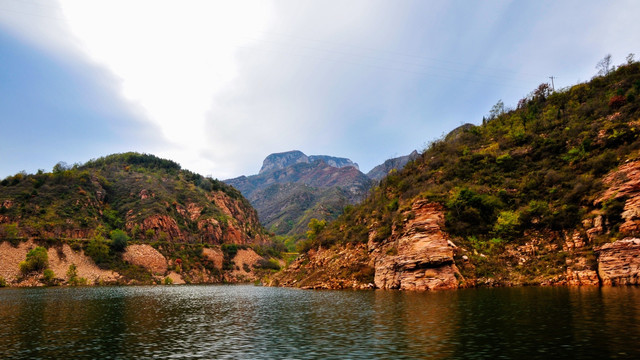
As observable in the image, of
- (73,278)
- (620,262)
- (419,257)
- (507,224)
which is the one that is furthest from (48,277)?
(620,262)

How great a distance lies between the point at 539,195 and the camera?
5344cm

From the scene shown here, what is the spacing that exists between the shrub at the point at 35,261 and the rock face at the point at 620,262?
131302mm

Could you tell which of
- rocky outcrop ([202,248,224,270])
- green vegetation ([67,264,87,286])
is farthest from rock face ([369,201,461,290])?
rocky outcrop ([202,248,224,270])

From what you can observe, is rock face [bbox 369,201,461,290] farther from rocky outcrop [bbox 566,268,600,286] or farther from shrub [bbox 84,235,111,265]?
shrub [bbox 84,235,111,265]

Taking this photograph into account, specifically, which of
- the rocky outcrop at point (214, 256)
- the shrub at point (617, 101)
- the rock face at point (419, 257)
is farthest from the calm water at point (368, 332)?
the rocky outcrop at point (214, 256)

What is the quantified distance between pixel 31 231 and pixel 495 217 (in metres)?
140

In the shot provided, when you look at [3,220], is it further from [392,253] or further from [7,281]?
[392,253]

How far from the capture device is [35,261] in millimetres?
98875

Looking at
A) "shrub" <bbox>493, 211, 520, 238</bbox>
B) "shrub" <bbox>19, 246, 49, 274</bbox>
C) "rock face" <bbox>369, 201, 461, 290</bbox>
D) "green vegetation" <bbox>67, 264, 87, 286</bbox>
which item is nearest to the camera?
Result: "rock face" <bbox>369, 201, 461, 290</bbox>

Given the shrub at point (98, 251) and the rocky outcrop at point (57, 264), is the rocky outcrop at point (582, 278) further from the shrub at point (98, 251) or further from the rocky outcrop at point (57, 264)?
the shrub at point (98, 251)

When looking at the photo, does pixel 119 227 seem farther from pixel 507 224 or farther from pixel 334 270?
pixel 507 224

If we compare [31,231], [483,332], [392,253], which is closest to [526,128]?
[392,253]

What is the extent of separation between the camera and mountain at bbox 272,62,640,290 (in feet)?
135

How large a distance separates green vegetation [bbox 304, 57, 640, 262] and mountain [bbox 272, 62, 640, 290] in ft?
0.58
